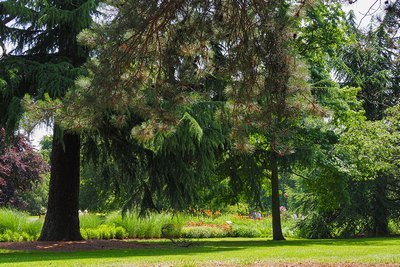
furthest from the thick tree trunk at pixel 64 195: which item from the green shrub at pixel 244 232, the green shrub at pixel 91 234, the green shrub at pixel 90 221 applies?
the green shrub at pixel 244 232

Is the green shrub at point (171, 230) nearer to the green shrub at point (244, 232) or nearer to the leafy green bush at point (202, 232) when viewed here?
the leafy green bush at point (202, 232)

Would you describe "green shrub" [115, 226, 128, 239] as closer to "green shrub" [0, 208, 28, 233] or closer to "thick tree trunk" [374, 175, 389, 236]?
"green shrub" [0, 208, 28, 233]

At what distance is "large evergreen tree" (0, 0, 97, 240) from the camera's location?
13070 mm

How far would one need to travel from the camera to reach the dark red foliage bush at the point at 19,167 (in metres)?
21.1

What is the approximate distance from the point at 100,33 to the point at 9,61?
22.3 feet

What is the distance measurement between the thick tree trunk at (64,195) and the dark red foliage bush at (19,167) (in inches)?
233

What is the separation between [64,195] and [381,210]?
14.5 metres

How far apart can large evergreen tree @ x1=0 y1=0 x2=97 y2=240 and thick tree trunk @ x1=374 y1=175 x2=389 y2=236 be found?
45.3 ft

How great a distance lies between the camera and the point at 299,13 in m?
6.68

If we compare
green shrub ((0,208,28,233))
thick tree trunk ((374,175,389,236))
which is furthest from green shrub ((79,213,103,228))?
thick tree trunk ((374,175,389,236))

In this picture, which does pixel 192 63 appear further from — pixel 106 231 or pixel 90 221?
pixel 90 221

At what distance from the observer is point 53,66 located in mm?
13203

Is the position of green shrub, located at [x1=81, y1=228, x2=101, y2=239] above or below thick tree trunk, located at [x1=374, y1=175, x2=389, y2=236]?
below

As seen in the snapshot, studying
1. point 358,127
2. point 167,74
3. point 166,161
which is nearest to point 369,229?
point 358,127
